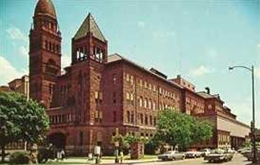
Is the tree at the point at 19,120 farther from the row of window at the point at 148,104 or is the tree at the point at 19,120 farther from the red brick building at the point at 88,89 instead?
the row of window at the point at 148,104

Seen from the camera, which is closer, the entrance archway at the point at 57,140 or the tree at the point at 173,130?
the tree at the point at 173,130

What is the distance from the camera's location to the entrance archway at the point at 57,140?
51125mm

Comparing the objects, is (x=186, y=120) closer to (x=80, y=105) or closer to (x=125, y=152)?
(x=125, y=152)

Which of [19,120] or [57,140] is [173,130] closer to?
[57,140]

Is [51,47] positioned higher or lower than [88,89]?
higher

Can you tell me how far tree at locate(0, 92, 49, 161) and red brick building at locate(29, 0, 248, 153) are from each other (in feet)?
43.3

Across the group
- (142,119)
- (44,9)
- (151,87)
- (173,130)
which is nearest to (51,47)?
(44,9)

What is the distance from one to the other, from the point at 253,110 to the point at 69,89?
34277mm

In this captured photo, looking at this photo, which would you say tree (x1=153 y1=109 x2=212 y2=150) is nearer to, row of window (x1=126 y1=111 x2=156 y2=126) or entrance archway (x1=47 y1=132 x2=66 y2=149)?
row of window (x1=126 y1=111 x2=156 y2=126)

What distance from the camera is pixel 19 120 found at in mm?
31641

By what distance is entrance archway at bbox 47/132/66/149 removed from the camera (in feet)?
168

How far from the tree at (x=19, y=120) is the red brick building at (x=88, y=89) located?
13.2 m

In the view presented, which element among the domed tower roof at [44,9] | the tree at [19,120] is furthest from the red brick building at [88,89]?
the tree at [19,120]

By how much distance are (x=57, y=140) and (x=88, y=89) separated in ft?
28.2
